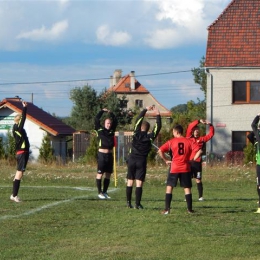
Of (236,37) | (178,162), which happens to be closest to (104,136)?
(178,162)

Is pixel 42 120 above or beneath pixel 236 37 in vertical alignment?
beneath

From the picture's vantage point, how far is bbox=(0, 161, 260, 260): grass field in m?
10.4

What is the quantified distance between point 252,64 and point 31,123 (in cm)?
1886

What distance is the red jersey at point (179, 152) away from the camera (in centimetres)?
1438

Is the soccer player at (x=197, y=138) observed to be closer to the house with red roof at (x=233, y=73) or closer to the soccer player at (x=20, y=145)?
the soccer player at (x=20, y=145)

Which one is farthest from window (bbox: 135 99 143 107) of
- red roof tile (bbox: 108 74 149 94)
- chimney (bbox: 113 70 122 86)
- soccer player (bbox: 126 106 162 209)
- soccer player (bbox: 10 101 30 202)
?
soccer player (bbox: 126 106 162 209)

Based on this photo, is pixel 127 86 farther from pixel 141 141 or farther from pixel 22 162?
pixel 141 141

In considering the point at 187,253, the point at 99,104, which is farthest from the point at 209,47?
the point at 187,253

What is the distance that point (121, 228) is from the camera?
1266 centimetres

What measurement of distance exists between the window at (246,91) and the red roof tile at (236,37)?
1234mm

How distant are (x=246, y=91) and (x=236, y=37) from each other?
11.2 feet

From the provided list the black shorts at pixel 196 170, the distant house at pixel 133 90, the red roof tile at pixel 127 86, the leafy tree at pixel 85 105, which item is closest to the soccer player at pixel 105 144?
the black shorts at pixel 196 170

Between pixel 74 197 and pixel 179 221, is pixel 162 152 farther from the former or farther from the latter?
pixel 74 197

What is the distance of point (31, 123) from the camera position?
55312 mm
